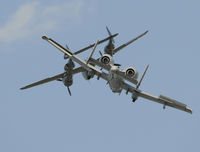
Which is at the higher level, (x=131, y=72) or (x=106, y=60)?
(x=106, y=60)

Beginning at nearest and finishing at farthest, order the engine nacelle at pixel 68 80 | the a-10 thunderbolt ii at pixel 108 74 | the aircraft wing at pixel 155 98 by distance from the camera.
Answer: the a-10 thunderbolt ii at pixel 108 74 → the aircraft wing at pixel 155 98 → the engine nacelle at pixel 68 80

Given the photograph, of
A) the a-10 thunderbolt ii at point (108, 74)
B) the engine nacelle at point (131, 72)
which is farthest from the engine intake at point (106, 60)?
the engine nacelle at point (131, 72)

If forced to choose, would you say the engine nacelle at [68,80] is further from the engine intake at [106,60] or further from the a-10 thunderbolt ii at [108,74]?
the engine intake at [106,60]

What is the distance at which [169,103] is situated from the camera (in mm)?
77750

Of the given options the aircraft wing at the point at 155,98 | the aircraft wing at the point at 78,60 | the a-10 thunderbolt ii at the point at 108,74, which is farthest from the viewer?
the aircraft wing at the point at 155,98

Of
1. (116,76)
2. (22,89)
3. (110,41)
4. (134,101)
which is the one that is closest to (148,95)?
(134,101)

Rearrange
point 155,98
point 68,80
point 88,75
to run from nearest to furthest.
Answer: point 88,75 < point 155,98 < point 68,80

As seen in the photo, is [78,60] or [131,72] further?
[78,60]

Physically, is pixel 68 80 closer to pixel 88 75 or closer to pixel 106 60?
pixel 88 75

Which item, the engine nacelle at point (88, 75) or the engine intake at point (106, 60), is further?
the engine nacelle at point (88, 75)

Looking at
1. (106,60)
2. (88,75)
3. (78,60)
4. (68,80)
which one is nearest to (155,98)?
(106,60)

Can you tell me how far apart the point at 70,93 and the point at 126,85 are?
908 centimetres

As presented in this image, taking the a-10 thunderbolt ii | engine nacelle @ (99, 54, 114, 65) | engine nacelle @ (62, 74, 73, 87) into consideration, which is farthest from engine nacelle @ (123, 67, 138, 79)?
engine nacelle @ (62, 74, 73, 87)

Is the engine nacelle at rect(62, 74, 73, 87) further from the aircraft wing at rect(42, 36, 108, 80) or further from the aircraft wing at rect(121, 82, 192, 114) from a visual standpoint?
the aircraft wing at rect(121, 82, 192, 114)
